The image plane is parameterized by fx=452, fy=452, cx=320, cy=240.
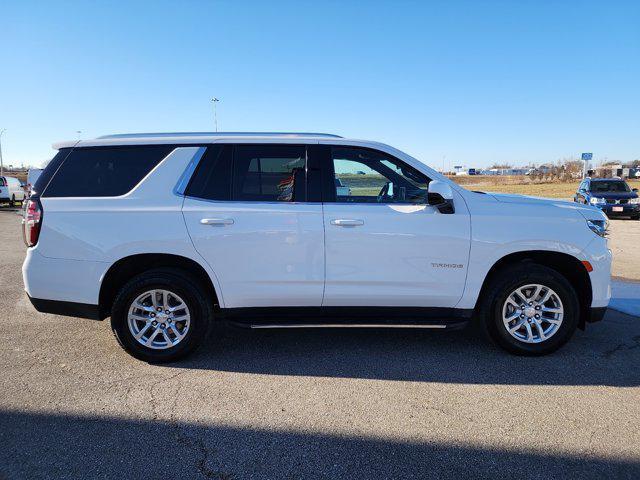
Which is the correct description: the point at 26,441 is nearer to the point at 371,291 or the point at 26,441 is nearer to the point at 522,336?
the point at 371,291

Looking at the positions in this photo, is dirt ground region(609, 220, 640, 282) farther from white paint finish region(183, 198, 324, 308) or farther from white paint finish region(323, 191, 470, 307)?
white paint finish region(183, 198, 324, 308)

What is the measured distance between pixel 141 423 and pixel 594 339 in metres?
Answer: 4.27

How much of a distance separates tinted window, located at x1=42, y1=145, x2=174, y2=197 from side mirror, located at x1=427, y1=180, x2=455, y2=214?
7.58ft

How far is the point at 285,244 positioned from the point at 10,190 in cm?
2702

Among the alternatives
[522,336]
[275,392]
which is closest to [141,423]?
[275,392]

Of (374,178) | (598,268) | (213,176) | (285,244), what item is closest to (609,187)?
(598,268)

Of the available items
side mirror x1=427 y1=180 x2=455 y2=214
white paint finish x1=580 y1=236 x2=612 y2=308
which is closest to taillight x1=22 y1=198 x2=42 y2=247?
side mirror x1=427 y1=180 x2=455 y2=214

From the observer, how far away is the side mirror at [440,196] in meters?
3.77

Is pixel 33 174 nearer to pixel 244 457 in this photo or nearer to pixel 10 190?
pixel 244 457

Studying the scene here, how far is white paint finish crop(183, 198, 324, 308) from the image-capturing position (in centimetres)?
385

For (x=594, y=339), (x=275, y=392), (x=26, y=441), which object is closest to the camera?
(x=26, y=441)

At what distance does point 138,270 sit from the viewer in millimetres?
4027

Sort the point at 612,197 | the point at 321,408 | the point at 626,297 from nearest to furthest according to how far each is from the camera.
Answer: the point at 321,408 → the point at 626,297 → the point at 612,197

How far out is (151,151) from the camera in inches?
158
